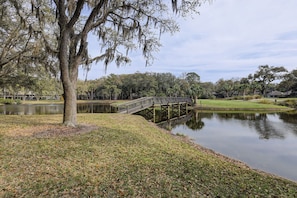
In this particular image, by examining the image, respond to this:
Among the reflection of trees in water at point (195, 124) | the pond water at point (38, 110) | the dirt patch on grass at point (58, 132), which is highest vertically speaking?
the dirt patch on grass at point (58, 132)

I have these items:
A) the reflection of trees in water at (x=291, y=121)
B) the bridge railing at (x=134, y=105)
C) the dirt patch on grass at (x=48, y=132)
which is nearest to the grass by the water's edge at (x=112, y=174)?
the dirt patch on grass at (x=48, y=132)

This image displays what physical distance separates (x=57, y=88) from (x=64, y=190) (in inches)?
549

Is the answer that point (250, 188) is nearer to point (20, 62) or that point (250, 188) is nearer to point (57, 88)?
point (20, 62)

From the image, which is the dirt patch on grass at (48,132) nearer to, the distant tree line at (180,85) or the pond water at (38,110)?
the pond water at (38,110)

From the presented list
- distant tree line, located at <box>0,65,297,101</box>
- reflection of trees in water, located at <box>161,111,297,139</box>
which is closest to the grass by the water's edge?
reflection of trees in water, located at <box>161,111,297,139</box>

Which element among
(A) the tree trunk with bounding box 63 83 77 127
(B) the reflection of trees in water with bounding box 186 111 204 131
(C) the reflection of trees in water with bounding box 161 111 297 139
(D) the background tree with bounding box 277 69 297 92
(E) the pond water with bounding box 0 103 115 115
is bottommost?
(B) the reflection of trees in water with bounding box 186 111 204 131

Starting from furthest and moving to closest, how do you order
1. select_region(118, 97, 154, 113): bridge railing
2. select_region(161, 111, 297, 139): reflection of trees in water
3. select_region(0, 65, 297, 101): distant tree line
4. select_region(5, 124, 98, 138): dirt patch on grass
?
select_region(0, 65, 297, 101): distant tree line < select_region(118, 97, 154, 113): bridge railing < select_region(161, 111, 297, 139): reflection of trees in water < select_region(5, 124, 98, 138): dirt patch on grass

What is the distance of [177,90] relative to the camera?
Answer: 182 feet

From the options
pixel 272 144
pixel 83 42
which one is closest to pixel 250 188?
pixel 83 42

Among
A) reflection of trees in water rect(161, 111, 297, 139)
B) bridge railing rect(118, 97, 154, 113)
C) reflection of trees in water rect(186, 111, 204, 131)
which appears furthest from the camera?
bridge railing rect(118, 97, 154, 113)

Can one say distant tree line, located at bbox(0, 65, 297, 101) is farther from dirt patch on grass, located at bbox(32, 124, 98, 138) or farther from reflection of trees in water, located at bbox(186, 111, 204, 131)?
dirt patch on grass, located at bbox(32, 124, 98, 138)

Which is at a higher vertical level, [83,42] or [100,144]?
[83,42]

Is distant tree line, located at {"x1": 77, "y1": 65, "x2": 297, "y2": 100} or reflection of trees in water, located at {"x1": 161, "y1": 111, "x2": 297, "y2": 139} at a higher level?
distant tree line, located at {"x1": 77, "y1": 65, "x2": 297, "y2": 100}

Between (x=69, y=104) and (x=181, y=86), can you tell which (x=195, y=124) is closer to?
(x=69, y=104)
